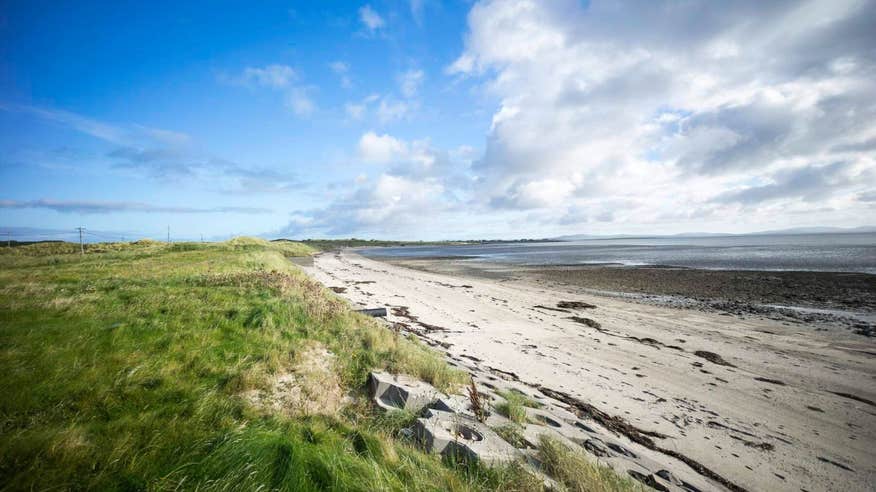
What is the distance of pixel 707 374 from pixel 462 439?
9.32 m

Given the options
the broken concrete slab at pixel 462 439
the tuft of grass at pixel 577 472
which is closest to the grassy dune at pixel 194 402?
the broken concrete slab at pixel 462 439

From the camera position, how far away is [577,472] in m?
3.87

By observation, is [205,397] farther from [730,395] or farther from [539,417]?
[730,395]

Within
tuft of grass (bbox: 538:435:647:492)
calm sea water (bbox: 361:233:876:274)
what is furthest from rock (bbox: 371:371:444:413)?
calm sea water (bbox: 361:233:876:274)

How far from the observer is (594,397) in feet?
26.1

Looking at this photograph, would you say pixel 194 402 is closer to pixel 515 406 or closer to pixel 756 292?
pixel 515 406

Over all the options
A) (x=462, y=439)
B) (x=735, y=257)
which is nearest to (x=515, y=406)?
(x=462, y=439)

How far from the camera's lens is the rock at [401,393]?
18.6 ft

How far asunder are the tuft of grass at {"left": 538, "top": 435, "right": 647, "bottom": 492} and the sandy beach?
289 cm

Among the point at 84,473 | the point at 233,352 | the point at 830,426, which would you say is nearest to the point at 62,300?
the point at 233,352

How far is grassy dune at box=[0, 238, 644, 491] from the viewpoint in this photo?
304 centimetres

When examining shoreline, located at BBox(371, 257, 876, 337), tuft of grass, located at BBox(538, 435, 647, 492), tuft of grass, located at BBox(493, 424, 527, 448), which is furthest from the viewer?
shoreline, located at BBox(371, 257, 876, 337)

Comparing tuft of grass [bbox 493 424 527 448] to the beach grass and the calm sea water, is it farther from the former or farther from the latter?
the calm sea water

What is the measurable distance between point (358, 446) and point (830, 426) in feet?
33.4
